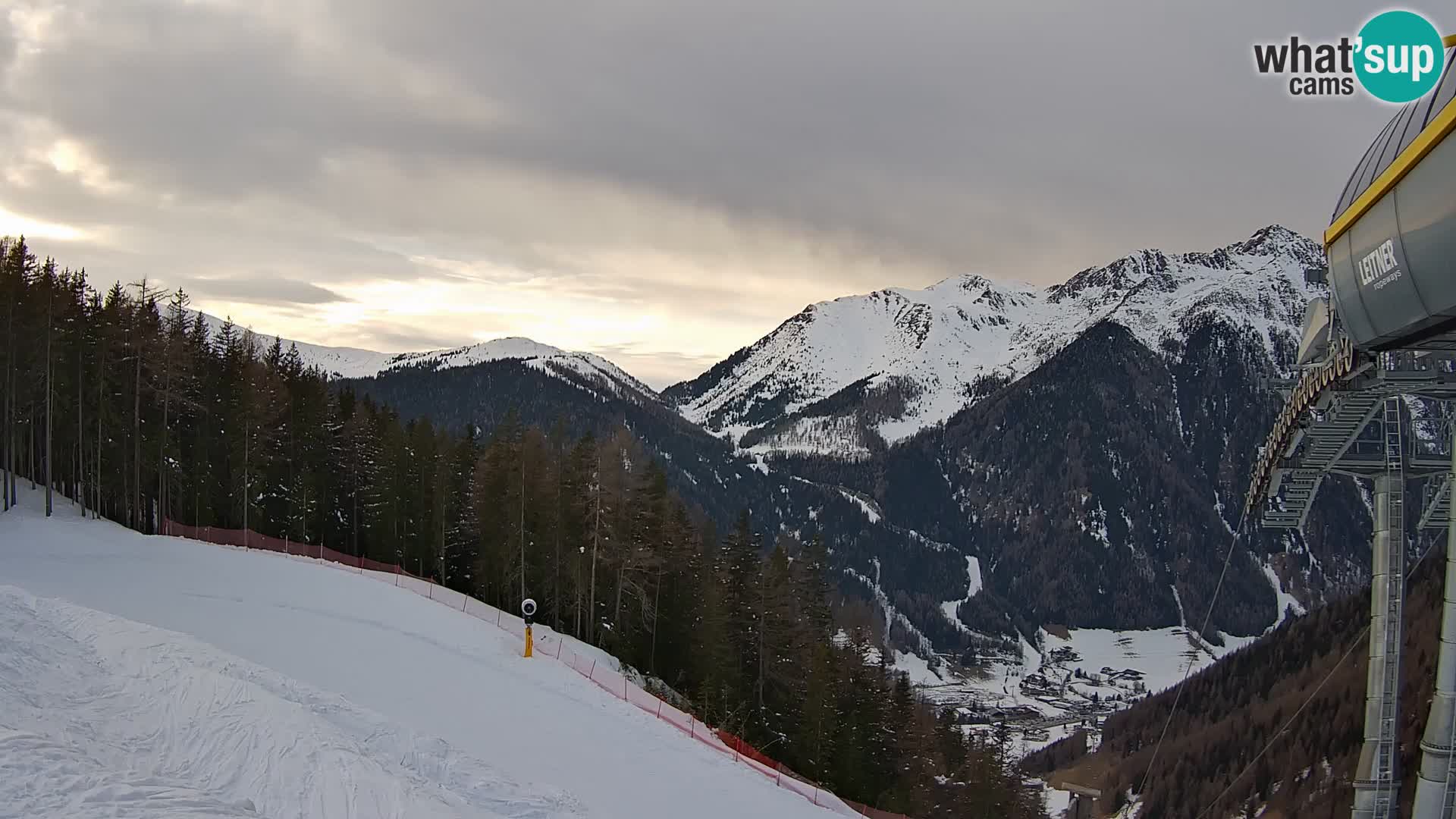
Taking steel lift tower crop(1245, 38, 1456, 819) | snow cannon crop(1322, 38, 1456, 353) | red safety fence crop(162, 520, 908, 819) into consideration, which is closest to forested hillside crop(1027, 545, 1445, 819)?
steel lift tower crop(1245, 38, 1456, 819)

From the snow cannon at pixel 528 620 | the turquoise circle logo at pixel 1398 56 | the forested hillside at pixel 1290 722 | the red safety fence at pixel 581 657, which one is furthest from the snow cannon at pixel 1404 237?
the snow cannon at pixel 528 620

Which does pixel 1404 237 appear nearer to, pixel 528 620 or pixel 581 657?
pixel 528 620

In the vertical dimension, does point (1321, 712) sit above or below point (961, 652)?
above

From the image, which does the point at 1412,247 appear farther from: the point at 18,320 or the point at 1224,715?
the point at 18,320

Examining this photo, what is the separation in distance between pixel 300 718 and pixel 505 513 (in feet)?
91.0

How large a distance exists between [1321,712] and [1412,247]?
2158cm

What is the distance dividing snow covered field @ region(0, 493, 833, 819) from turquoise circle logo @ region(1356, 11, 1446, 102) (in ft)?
49.4

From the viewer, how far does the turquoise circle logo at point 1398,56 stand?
34.6 ft

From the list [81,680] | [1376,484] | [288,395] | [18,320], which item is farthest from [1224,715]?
[18,320]

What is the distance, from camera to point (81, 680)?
14.6 meters

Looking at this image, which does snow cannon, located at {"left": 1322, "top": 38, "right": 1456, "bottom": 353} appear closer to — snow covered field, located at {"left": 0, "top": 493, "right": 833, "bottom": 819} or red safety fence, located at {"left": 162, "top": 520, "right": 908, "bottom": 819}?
snow covered field, located at {"left": 0, "top": 493, "right": 833, "bottom": 819}

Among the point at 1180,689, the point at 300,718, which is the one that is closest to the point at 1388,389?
the point at 300,718

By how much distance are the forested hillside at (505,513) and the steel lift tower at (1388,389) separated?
2391 cm

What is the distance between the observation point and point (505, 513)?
4181 cm
